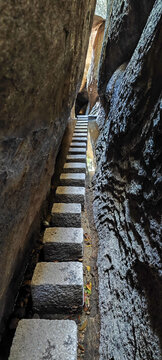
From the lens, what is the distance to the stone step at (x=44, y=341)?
45.6 inches

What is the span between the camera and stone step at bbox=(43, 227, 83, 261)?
1.87m

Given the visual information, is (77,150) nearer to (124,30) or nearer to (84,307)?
(124,30)

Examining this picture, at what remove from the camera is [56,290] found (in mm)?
1531

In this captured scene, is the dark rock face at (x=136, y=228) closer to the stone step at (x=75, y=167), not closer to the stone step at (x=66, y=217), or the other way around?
the stone step at (x=66, y=217)

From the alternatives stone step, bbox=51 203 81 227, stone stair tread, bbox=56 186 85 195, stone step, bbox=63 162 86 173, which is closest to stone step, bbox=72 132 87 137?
stone step, bbox=63 162 86 173

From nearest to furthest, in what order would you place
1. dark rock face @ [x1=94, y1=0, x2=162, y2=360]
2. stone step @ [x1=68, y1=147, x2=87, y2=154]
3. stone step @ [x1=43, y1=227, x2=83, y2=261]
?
dark rock face @ [x1=94, y1=0, x2=162, y2=360] < stone step @ [x1=43, y1=227, x2=83, y2=261] < stone step @ [x1=68, y1=147, x2=87, y2=154]

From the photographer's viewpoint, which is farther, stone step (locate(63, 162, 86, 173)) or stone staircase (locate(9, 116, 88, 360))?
stone step (locate(63, 162, 86, 173))

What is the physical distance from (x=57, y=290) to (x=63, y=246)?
1.42 feet

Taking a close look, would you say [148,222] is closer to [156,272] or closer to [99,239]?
[156,272]

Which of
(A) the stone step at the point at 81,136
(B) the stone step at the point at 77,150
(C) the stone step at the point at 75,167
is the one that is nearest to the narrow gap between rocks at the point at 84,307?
(C) the stone step at the point at 75,167

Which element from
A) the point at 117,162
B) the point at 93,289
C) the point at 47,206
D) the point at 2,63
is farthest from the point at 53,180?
the point at 2,63

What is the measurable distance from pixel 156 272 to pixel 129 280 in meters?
0.44

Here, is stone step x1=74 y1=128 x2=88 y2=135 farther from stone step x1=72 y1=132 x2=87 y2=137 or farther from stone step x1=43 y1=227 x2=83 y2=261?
stone step x1=43 y1=227 x2=83 y2=261

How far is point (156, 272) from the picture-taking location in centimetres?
108
